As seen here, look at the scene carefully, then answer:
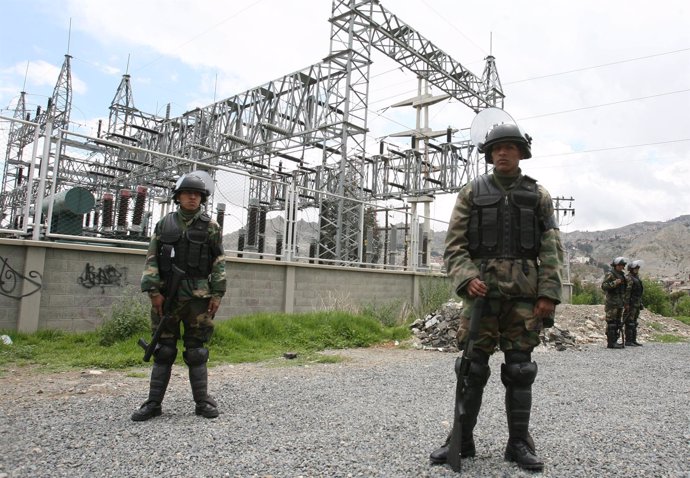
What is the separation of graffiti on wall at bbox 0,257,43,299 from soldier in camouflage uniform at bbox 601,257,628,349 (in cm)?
1015

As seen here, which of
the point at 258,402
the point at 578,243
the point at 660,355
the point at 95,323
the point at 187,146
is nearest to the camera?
the point at 258,402

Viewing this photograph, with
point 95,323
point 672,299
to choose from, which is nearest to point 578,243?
point 672,299

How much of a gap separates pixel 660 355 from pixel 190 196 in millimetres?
9171

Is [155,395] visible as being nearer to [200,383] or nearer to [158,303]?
[200,383]

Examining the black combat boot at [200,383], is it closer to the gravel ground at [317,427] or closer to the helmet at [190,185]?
the gravel ground at [317,427]

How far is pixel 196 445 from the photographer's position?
2.83 metres

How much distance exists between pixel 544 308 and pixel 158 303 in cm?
269

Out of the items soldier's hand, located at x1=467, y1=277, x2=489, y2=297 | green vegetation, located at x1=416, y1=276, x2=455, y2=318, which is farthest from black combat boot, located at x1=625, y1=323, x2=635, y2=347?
soldier's hand, located at x1=467, y1=277, x2=489, y2=297

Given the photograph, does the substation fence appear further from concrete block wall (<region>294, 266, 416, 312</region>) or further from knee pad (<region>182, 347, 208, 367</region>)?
knee pad (<region>182, 347, 208, 367</region>)

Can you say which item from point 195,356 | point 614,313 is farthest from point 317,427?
point 614,313

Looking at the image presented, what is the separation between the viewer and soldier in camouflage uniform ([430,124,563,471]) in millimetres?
2635

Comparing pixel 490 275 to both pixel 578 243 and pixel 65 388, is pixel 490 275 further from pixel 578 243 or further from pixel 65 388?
pixel 578 243

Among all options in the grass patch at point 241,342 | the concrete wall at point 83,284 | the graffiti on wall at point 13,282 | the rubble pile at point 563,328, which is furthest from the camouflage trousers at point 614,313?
the graffiti on wall at point 13,282

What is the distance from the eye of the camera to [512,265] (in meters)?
2.69
